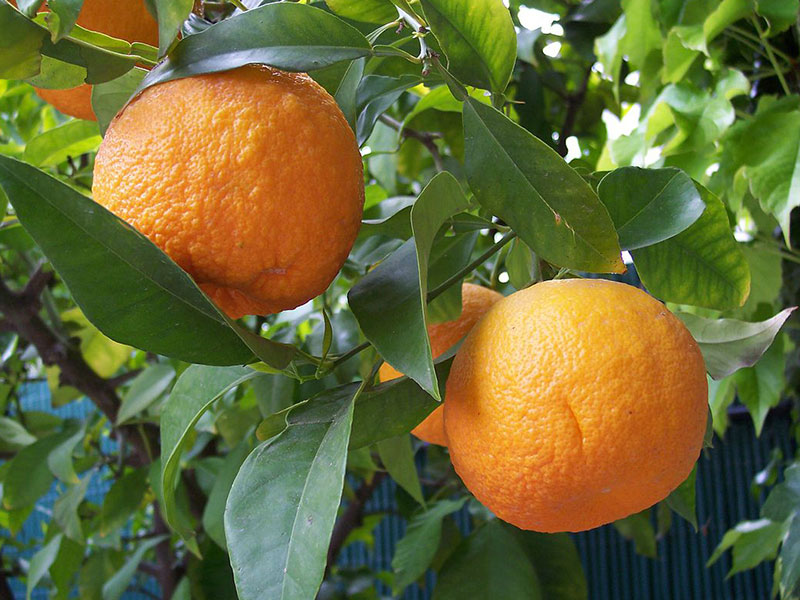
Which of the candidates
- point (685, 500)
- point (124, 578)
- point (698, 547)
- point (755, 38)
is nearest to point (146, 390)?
point (124, 578)

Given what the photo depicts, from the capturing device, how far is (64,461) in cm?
96

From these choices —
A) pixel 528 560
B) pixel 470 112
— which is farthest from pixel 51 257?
pixel 528 560

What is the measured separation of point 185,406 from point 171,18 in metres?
0.20

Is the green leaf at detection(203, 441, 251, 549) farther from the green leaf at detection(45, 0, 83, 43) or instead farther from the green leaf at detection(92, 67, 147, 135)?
the green leaf at detection(45, 0, 83, 43)

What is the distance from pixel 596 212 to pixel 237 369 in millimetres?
204

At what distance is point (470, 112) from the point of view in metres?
0.35

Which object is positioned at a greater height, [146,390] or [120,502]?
[146,390]

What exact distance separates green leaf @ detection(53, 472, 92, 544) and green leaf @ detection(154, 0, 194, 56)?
0.80 metres

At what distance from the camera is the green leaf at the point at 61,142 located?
670mm

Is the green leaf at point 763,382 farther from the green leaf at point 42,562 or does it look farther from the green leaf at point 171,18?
the green leaf at point 42,562

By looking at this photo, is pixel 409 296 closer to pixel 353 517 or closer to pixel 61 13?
pixel 61 13

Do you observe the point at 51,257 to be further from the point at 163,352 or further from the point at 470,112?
the point at 470,112

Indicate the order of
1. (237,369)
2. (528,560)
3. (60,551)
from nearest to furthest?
(237,369), (528,560), (60,551)

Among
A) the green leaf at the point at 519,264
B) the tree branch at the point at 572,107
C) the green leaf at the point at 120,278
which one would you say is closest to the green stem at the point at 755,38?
the tree branch at the point at 572,107
